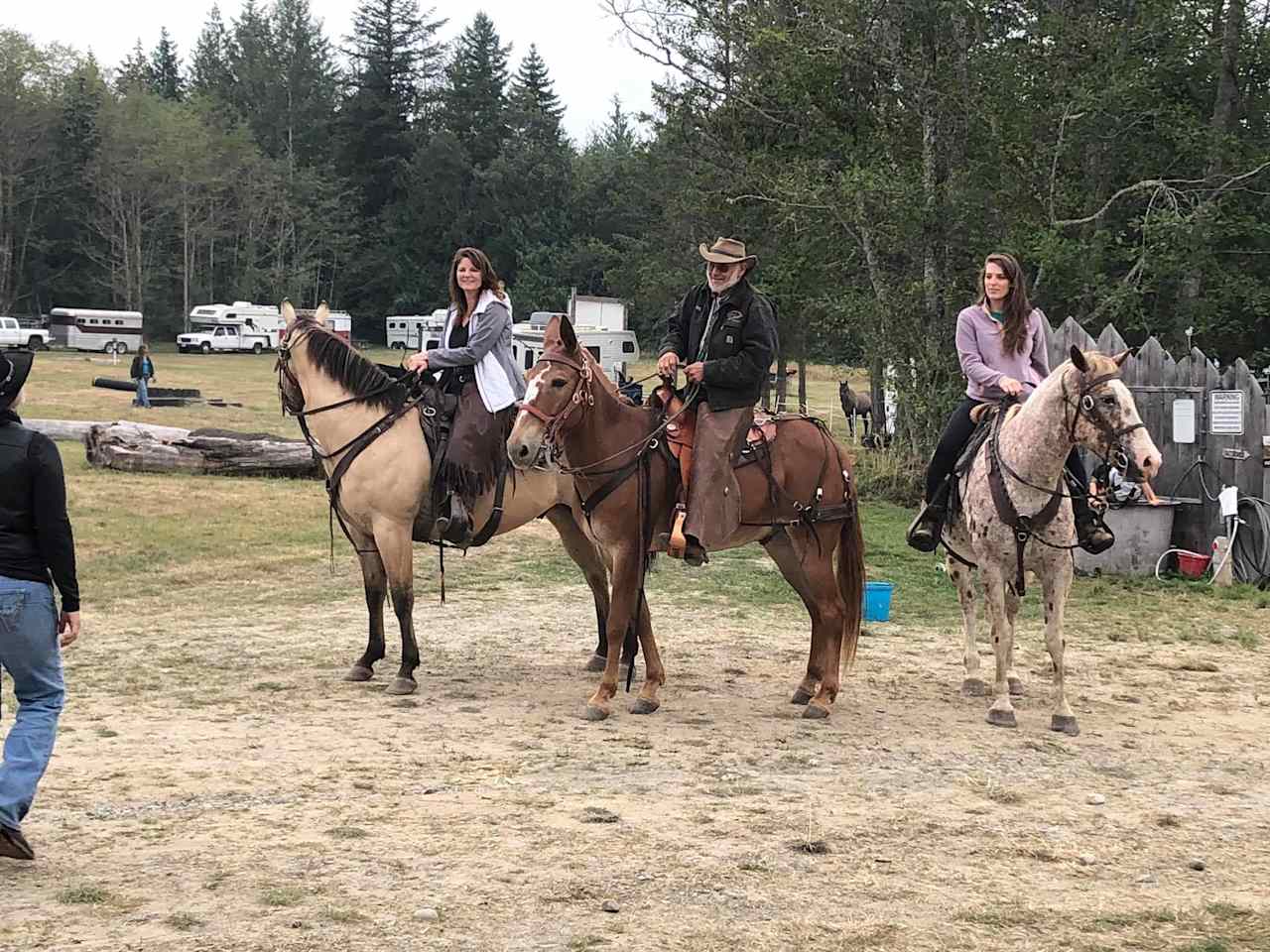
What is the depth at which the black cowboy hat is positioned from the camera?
454cm

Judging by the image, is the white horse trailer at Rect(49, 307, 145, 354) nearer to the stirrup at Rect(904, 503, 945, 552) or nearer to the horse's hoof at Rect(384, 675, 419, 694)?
the horse's hoof at Rect(384, 675, 419, 694)

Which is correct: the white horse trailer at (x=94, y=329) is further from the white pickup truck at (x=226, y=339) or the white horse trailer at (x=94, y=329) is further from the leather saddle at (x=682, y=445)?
the leather saddle at (x=682, y=445)

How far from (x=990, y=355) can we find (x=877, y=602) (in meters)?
3.16

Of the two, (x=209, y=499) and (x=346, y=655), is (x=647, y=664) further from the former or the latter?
(x=209, y=499)

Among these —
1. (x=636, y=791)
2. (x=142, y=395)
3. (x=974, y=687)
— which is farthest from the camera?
(x=142, y=395)

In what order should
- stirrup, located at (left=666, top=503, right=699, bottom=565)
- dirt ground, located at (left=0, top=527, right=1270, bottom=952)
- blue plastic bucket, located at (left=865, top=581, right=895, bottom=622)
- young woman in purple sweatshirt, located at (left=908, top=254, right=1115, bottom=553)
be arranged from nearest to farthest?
dirt ground, located at (left=0, top=527, right=1270, bottom=952)
stirrup, located at (left=666, top=503, right=699, bottom=565)
young woman in purple sweatshirt, located at (left=908, top=254, right=1115, bottom=553)
blue plastic bucket, located at (left=865, top=581, right=895, bottom=622)

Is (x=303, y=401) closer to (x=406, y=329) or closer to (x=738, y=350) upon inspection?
(x=738, y=350)

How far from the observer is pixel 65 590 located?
4594 mm

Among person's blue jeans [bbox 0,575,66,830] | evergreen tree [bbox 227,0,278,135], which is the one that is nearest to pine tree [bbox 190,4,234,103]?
evergreen tree [bbox 227,0,278,135]

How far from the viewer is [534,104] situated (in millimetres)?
81250

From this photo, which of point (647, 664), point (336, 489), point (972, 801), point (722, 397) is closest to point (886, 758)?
point (972, 801)

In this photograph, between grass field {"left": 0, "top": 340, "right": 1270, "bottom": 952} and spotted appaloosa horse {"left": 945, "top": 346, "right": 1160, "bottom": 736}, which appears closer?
grass field {"left": 0, "top": 340, "right": 1270, "bottom": 952}

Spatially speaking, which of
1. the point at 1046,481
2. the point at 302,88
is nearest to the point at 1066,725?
the point at 1046,481

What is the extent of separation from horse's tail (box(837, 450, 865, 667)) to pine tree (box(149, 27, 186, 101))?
327ft
